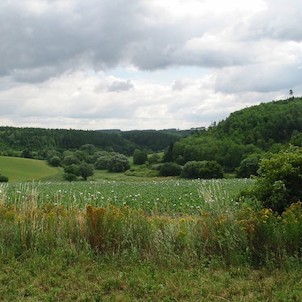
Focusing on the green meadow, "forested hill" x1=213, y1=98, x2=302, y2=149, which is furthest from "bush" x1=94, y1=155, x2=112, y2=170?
the green meadow

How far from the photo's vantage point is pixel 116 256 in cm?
710

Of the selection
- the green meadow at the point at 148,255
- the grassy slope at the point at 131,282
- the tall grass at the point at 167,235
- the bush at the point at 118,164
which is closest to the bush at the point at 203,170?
the bush at the point at 118,164

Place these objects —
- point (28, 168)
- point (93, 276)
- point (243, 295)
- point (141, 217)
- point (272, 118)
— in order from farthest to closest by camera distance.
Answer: point (272, 118), point (28, 168), point (141, 217), point (93, 276), point (243, 295)

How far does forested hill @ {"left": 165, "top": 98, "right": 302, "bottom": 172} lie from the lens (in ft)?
255

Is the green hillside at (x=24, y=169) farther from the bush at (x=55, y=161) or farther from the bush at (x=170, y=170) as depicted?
the bush at (x=170, y=170)

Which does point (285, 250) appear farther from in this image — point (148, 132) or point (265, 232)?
point (148, 132)

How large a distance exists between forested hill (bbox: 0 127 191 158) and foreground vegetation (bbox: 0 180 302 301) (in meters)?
89.2

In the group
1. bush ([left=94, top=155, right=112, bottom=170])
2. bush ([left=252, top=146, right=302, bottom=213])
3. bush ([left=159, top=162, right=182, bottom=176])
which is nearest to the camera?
bush ([left=252, top=146, right=302, bottom=213])

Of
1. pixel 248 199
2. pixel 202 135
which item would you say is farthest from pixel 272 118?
pixel 248 199

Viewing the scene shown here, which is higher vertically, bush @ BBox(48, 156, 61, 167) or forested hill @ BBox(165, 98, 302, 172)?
forested hill @ BBox(165, 98, 302, 172)

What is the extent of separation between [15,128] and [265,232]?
120 metres

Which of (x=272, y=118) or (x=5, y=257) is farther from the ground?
(x=272, y=118)

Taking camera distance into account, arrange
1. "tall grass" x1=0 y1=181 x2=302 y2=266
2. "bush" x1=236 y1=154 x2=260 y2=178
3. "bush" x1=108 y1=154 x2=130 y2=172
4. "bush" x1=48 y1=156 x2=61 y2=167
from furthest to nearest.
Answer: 1. "bush" x1=48 y1=156 x2=61 y2=167
2. "bush" x1=108 y1=154 x2=130 y2=172
3. "bush" x1=236 y1=154 x2=260 y2=178
4. "tall grass" x1=0 y1=181 x2=302 y2=266

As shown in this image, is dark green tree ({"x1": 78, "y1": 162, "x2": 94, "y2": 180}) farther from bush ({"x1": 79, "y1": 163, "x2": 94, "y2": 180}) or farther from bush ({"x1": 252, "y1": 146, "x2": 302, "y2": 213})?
bush ({"x1": 252, "y1": 146, "x2": 302, "y2": 213})
